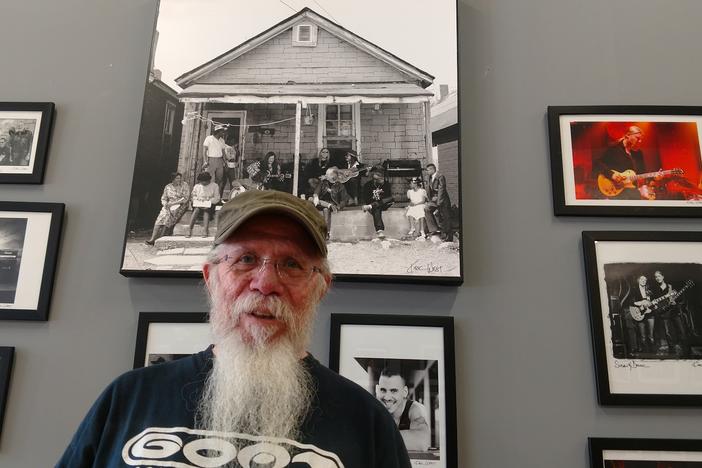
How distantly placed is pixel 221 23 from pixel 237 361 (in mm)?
1101

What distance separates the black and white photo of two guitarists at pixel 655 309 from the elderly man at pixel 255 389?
749mm

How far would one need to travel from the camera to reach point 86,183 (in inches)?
57.7

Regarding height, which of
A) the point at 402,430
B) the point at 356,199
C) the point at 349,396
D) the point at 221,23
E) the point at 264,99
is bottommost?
the point at 402,430

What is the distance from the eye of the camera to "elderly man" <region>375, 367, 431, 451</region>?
4.12 ft

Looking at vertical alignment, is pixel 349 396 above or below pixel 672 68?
below

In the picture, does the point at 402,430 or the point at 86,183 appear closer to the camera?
the point at 402,430

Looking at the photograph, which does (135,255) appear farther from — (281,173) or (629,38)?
(629,38)

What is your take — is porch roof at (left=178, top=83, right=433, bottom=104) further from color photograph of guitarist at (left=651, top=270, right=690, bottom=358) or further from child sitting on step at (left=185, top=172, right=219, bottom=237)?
color photograph of guitarist at (left=651, top=270, right=690, bottom=358)

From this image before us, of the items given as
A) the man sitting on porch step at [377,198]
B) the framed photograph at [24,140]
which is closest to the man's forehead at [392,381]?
the man sitting on porch step at [377,198]

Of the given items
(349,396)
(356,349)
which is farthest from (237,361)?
(356,349)

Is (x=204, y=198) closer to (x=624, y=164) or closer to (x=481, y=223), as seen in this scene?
(x=481, y=223)

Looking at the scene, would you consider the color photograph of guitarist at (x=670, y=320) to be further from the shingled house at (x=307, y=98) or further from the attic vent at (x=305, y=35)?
the attic vent at (x=305, y=35)

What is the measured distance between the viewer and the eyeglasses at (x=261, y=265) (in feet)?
2.83
